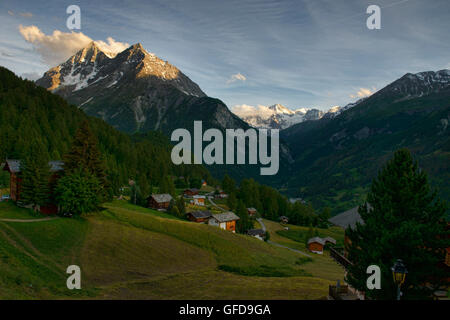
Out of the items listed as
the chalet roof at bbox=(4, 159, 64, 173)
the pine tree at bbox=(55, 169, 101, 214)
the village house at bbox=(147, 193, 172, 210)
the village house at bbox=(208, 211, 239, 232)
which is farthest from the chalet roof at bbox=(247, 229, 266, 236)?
the chalet roof at bbox=(4, 159, 64, 173)

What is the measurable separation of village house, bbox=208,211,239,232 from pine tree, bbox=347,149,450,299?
252 ft

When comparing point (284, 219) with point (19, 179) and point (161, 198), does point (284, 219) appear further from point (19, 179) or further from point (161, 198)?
point (19, 179)

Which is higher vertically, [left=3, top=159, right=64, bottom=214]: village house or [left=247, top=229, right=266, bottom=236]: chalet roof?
[left=3, top=159, right=64, bottom=214]: village house

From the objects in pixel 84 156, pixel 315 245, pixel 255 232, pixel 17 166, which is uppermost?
pixel 84 156

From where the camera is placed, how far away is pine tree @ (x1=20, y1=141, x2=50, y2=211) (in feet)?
160

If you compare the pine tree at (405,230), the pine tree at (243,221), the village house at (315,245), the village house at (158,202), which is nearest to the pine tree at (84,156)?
the village house at (158,202)

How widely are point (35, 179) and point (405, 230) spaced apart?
177 ft

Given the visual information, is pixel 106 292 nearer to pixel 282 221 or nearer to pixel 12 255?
pixel 12 255

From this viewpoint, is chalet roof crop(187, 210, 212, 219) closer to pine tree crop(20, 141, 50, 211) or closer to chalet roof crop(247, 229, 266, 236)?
chalet roof crop(247, 229, 266, 236)

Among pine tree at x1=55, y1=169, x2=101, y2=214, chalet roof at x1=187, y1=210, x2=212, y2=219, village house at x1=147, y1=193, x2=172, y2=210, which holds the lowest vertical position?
chalet roof at x1=187, y1=210, x2=212, y2=219

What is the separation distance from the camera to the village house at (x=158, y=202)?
100 meters

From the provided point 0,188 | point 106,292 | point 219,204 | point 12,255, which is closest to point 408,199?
point 106,292

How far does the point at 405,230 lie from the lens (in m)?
16.1

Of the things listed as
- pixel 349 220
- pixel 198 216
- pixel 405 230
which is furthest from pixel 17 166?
pixel 349 220
